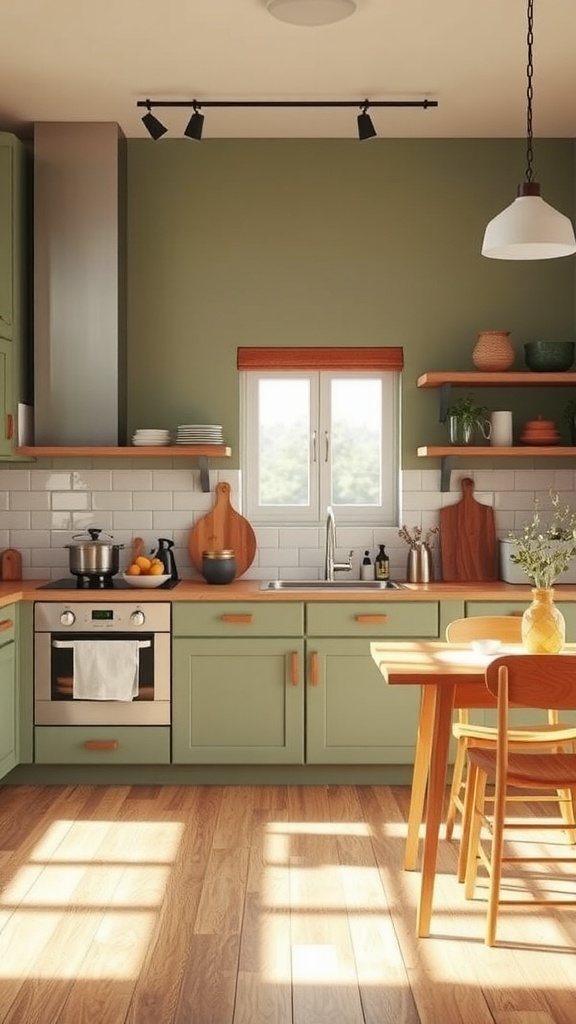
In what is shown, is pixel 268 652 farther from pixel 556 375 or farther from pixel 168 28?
pixel 168 28

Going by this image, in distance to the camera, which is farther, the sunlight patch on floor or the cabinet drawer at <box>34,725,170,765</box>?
the cabinet drawer at <box>34,725,170,765</box>

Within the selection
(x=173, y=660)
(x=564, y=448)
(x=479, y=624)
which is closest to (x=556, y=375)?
(x=564, y=448)

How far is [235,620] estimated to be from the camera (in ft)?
16.4

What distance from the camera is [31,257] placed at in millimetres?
5461

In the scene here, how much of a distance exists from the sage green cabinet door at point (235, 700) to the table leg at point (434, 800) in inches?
65.6

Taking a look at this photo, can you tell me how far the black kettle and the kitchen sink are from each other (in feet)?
1.55

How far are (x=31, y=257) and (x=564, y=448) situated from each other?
2865mm

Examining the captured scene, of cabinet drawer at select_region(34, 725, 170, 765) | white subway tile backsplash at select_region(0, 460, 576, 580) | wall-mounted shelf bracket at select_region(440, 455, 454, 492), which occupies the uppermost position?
wall-mounted shelf bracket at select_region(440, 455, 454, 492)

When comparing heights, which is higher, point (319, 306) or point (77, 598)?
point (319, 306)

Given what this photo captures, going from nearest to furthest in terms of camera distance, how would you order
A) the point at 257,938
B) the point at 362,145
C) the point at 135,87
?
the point at 257,938, the point at 135,87, the point at 362,145

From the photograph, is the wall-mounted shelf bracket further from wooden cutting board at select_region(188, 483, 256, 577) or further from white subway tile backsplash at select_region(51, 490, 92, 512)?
white subway tile backsplash at select_region(51, 490, 92, 512)

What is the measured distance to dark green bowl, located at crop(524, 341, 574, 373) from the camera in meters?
5.36

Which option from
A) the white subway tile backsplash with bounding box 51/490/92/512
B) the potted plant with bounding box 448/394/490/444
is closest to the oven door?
the white subway tile backsplash with bounding box 51/490/92/512

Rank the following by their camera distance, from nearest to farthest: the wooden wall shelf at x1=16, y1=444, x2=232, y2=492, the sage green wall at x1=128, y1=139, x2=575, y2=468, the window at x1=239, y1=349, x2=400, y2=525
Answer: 1. the wooden wall shelf at x1=16, y1=444, x2=232, y2=492
2. the sage green wall at x1=128, y1=139, x2=575, y2=468
3. the window at x1=239, y1=349, x2=400, y2=525
